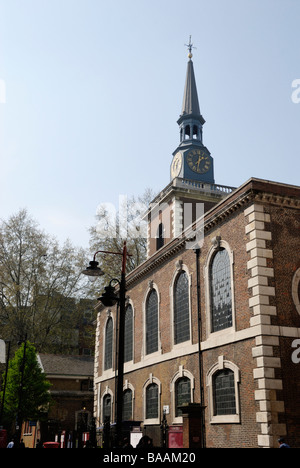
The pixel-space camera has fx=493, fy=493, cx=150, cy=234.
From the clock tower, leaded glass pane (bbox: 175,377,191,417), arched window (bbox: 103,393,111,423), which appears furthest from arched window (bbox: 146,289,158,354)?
the clock tower

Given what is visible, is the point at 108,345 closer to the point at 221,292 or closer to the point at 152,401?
the point at 152,401

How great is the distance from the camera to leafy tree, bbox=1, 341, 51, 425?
3766 cm

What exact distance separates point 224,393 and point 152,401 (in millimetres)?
7691

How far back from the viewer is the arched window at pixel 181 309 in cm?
2363

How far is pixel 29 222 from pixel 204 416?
3172 cm

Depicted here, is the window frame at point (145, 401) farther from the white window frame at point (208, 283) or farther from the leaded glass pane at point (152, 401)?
the white window frame at point (208, 283)

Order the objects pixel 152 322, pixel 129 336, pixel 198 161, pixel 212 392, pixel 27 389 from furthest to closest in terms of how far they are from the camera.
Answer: pixel 198 161, pixel 27 389, pixel 129 336, pixel 152 322, pixel 212 392

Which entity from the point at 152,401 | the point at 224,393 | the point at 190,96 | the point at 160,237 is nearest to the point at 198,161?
the point at 160,237

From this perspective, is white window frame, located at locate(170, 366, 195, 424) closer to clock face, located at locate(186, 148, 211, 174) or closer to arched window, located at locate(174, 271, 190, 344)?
arched window, located at locate(174, 271, 190, 344)

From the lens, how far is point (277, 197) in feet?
63.9

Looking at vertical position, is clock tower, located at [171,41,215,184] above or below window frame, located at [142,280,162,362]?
above

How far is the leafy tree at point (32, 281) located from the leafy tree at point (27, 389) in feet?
25.3

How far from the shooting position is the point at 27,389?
3794 centimetres

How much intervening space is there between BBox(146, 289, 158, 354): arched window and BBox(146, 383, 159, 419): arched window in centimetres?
197
